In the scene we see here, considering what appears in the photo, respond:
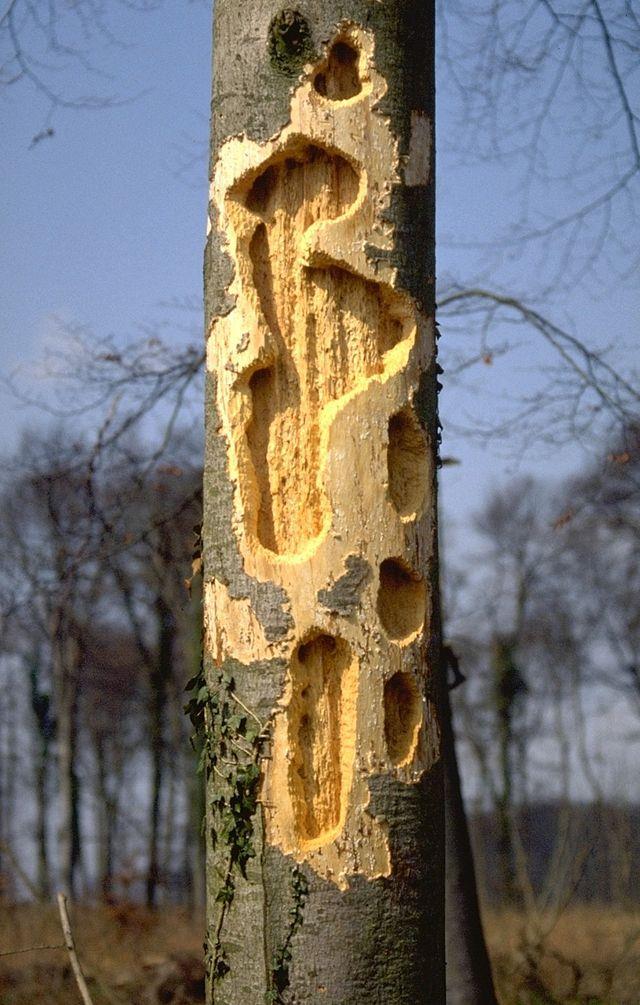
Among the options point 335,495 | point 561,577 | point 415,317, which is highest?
point 561,577

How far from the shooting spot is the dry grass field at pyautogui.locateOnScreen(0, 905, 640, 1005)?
7325 millimetres

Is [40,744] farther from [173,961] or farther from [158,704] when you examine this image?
[173,961]

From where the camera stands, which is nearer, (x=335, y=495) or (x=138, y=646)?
(x=335, y=495)

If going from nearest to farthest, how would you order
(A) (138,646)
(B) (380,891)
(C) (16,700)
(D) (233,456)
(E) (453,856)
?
(B) (380,891)
(D) (233,456)
(E) (453,856)
(A) (138,646)
(C) (16,700)

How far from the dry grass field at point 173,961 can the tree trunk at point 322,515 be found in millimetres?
4039

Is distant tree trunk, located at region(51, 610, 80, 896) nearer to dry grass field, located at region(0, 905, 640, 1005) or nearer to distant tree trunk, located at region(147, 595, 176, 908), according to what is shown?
distant tree trunk, located at region(147, 595, 176, 908)

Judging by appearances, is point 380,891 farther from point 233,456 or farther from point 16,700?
point 16,700

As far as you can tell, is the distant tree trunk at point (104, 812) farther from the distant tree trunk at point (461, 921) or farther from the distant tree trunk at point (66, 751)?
the distant tree trunk at point (461, 921)

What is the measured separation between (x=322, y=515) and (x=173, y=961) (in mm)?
6122

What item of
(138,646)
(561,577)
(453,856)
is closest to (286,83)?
(453,856)

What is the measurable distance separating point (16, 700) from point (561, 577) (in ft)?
40.4

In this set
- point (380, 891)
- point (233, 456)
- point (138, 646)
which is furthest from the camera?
point (138, 646)

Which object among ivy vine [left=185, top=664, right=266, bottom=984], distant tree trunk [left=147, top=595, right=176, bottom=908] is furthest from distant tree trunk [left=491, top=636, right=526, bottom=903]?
ivy vine [left=185, top=664, right=266, bottom=984]

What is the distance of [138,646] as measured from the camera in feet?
63.6
